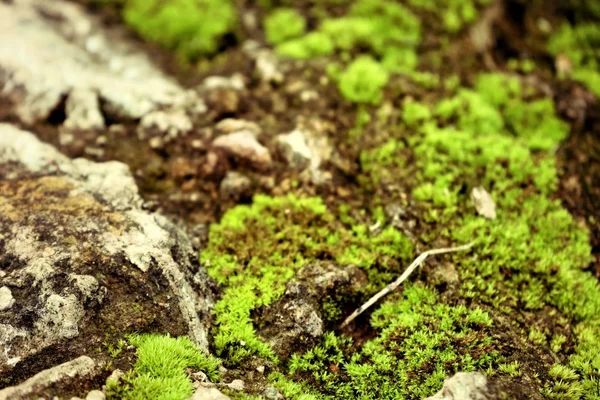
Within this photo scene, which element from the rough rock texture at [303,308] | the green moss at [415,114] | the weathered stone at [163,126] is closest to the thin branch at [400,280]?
the rough rock texture at [303,308]

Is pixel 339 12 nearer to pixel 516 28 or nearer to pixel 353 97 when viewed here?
pixel 353 97

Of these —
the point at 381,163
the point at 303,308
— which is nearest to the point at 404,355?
the point at 303,308

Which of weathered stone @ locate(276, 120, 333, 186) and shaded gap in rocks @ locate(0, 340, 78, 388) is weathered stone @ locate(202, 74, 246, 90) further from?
shaded gap in rocks @ locate(0, 340, 78, 388)

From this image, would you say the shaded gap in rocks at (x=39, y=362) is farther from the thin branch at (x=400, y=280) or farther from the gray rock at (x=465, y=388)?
the gray rock at (x=465, y=388)

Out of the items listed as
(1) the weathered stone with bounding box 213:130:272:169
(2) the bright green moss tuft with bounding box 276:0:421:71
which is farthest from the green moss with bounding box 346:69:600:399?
(1) the weathered stone with bounding box 213:130:272:169

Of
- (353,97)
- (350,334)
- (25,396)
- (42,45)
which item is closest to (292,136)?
(353,97)

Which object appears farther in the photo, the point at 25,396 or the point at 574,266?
the point at 574,266

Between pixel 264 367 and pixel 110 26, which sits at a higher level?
pixel 110 26
